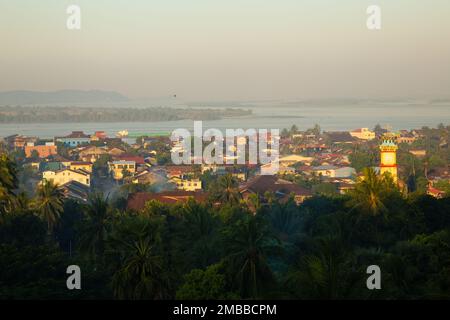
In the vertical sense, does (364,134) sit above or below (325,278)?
below

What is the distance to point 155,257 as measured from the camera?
15672 mm

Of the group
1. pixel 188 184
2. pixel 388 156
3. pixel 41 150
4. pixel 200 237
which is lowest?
pixel 41 150

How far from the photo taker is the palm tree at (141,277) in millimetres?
15516

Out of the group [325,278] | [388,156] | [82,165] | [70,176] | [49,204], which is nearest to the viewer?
[325,278]

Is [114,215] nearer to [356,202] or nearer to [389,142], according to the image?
[356,202]

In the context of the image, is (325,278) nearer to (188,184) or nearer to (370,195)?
(370,195)

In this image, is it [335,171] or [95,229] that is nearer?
[95,229]

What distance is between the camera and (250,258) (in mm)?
15742

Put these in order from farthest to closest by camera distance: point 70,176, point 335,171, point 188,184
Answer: point 335,171 → point 70,176 → point 188,184

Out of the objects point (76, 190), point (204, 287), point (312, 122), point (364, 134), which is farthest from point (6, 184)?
point (312, 122)

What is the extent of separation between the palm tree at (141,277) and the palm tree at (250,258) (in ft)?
3.89

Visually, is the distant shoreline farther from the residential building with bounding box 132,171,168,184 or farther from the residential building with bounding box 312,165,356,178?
the residential building with bounding box 132,171,168,184

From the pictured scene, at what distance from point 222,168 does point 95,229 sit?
4082 cm

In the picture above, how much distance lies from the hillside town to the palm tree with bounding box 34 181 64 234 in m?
1.15
